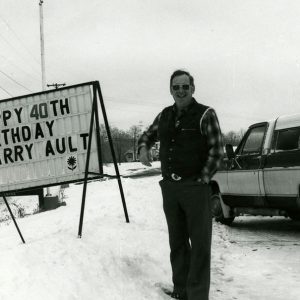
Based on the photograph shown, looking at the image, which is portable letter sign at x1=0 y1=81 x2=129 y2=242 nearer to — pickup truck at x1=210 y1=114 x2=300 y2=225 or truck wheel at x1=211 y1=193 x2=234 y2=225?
pickup truck at x1=210 y1=114 x2=300 y2=225

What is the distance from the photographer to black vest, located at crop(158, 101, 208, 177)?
14.5ft

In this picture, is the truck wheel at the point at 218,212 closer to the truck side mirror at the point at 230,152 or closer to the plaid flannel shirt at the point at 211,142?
the truck side mirror at the point at 230,152

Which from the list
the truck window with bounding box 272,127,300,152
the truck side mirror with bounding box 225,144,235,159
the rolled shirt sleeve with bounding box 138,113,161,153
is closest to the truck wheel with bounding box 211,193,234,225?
the truck side mirror with bounding box 225,144,235,159

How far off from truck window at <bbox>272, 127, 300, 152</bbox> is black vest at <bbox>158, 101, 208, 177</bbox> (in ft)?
14.5

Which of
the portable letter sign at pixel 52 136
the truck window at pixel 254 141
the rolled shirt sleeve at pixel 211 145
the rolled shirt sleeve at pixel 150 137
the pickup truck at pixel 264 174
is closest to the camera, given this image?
the rolled shirt sleeve at pixel 211 145

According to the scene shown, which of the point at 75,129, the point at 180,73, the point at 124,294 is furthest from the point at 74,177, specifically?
the point at 180,73

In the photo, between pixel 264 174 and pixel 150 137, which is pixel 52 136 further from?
pixel 264 174

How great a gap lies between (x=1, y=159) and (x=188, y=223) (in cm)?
340

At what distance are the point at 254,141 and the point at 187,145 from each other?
5403 millimetres

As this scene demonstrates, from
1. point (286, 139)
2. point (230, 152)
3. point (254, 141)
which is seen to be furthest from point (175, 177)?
point (254, 141)

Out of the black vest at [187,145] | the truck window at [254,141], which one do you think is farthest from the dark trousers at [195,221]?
the truck window at [254,141]

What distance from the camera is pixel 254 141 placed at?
9.61 meters

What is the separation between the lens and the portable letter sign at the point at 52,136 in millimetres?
6754

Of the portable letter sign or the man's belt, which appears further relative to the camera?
the portable letter sign
